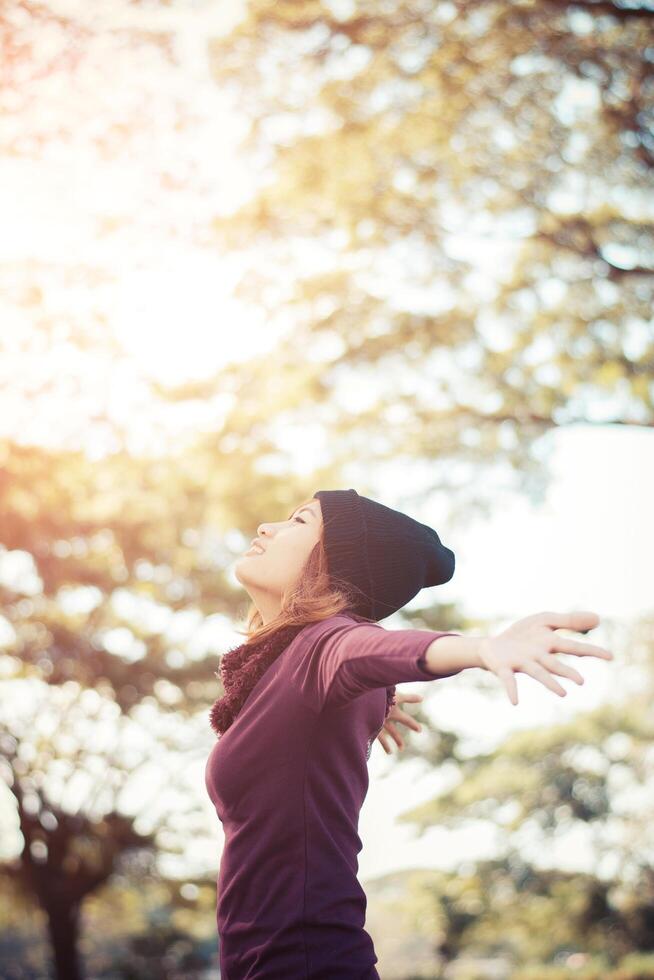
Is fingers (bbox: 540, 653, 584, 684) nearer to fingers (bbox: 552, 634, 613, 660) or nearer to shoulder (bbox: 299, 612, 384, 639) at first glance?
fingers (bbox: 552, 634, 613, 660)

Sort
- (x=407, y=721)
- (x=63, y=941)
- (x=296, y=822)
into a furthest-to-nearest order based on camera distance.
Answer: (x=63, y=941) < (x=407, y=721) < (x=296, y=822)

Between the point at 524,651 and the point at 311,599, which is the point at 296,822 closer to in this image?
the point at 311,599

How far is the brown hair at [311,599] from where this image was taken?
2.38 m

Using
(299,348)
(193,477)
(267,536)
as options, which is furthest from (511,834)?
(267,536)

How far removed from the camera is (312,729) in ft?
7.36

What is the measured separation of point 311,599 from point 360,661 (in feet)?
1.69

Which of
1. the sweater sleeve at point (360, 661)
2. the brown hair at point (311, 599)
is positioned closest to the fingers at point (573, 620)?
the sweater sleeve at point (360, 661)

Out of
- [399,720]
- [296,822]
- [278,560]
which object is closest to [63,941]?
[399,720]

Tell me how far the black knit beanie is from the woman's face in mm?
69

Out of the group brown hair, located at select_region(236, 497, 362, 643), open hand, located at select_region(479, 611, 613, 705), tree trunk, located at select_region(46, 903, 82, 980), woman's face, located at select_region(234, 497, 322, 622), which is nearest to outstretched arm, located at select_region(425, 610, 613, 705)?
open hand, located at select_region(479, 611, 613, 705)

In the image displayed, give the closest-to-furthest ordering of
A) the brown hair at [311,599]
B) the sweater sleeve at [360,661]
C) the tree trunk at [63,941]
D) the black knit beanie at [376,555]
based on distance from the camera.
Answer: the sweater sleeve at [360,661] → the brown hair at [311,599] → the black knit beanie at [376,555] → the tree trunk at [63,941]

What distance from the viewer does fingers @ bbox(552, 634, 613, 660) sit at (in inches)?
64.4

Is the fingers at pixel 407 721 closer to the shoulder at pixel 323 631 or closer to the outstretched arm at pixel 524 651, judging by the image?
the shoulder at pixel 323 631

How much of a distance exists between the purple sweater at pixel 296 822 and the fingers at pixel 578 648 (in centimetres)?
47
